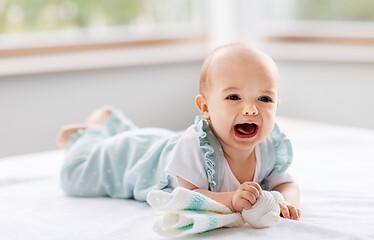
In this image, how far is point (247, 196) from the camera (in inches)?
42.5

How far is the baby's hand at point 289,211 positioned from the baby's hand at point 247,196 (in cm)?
8

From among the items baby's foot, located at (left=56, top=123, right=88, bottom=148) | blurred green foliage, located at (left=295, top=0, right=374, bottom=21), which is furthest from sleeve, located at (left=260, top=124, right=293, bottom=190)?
blurred green foliage, located at (left=295, top=0, right=374, bottom=21)

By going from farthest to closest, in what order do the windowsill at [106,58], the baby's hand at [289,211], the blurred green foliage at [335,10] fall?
the blurred green foliage at [335,10], the windowsill at [106,58], the baby's hand at [289,211]

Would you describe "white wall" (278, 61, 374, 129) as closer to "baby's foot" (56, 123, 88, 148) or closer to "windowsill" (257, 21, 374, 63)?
"windowsill" (257, 21, 374, 63)

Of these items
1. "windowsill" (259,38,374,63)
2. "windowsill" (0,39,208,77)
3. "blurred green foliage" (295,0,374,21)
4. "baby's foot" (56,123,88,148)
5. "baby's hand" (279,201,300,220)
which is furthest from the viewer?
"blurred green foliage" (295,0,374,21)

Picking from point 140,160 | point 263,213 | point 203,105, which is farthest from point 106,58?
point 263,213

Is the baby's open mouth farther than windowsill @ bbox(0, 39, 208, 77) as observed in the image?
No

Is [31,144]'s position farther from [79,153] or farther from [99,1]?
[79,153]

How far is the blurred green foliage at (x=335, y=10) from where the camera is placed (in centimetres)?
286

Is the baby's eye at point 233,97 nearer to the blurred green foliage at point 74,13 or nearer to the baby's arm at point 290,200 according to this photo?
the baby's arm at point 290,200

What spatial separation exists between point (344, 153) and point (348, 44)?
1241 mm

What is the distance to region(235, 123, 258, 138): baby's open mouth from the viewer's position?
45.6 inches

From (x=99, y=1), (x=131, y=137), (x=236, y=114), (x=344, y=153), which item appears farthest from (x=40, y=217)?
(x=99, y=1)

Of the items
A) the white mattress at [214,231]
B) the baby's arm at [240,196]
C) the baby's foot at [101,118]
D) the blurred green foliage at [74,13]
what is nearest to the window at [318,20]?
the blurred green foliage at [74,13]
